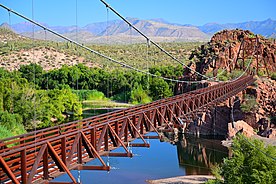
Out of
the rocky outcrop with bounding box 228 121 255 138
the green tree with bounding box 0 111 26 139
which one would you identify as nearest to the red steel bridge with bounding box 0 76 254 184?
the rocky outcrop with bounding box 228 121 255 138

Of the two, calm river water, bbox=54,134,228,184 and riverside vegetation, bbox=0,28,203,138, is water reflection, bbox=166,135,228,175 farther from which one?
riverside vegetation, bbox=0,28,203,138

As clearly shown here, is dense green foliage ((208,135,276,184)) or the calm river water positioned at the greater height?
dense green foliage ((208,135,276,184))

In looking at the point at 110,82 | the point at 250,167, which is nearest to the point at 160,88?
the point at 110,82

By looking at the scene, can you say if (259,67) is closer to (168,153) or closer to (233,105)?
(233,105)

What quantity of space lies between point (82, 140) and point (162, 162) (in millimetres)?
15868

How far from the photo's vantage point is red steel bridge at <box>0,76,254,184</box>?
737cm

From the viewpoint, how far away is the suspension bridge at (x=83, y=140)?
738 cm

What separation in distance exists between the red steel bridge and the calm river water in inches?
174

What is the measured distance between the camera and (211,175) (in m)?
23.2

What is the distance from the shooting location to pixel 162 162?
2470cm

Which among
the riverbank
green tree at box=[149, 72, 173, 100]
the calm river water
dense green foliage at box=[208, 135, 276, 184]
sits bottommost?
the riverbank

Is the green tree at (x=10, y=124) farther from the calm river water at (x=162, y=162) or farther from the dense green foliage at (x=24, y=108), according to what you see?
the calm river water at (x=162, y=162)

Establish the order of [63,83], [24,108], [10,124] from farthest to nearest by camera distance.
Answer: [63,83] < [24,108] < [10,124]

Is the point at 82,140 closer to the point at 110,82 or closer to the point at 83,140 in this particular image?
the point at 83,140
